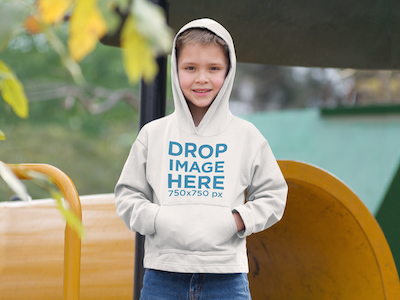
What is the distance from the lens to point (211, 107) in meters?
1.31

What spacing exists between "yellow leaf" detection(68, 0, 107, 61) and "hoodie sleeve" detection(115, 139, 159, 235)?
0.83 metres

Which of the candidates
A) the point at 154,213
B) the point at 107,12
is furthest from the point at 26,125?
the point at 107,12

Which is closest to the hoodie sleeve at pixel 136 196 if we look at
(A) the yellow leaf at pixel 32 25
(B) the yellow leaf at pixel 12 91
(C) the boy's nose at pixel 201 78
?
(C) the boy's nose at pixel 201 78

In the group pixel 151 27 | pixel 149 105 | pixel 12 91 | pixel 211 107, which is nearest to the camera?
pixel 151 27

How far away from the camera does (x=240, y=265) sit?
121cm

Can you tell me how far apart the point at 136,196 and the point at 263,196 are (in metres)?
0.32

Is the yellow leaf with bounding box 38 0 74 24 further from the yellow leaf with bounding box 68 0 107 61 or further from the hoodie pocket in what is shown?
the hoodie pocket

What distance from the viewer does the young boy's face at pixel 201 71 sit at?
49.6 inches

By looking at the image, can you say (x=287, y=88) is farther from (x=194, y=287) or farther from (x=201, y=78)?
(x=194, y=287)

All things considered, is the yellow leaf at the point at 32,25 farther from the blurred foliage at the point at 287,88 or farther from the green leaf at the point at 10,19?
the blurred foliage at the point at 287,88

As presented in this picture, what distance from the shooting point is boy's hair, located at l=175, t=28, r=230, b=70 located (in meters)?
1.27

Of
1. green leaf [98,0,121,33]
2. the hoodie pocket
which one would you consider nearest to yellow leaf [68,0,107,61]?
green leaf [98,0,121,33]

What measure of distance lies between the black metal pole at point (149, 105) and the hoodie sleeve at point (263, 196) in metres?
0.58

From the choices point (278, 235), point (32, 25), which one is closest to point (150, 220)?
point (32, 25)
